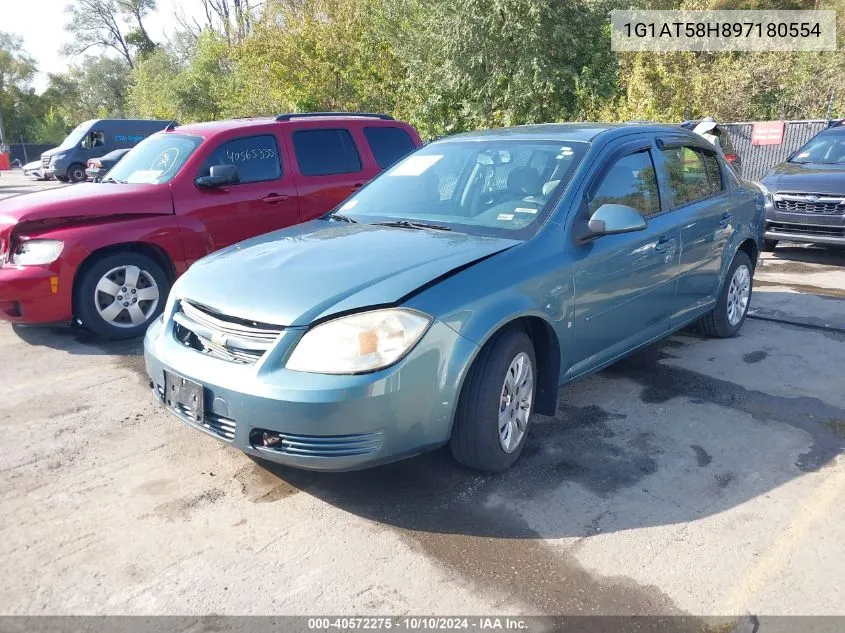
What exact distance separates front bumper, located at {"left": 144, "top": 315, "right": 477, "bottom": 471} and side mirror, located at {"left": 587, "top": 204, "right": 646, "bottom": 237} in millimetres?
1126

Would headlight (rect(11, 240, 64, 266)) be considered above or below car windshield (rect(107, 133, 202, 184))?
below

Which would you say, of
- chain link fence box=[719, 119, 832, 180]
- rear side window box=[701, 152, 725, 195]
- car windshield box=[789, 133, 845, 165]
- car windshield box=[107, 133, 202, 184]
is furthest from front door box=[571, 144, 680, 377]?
chain link fence box=[719, 119, 832, 180]

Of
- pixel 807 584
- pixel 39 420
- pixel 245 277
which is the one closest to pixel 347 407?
pixel 245 277

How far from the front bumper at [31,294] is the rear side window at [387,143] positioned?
11.3ft

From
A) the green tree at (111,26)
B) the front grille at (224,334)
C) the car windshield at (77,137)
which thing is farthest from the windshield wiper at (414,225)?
the green tree at (111,26)

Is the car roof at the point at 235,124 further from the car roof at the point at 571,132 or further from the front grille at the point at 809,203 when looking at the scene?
the front grille at the point at 809,203

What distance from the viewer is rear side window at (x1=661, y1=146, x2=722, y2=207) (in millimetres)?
4609

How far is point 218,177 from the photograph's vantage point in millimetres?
5887

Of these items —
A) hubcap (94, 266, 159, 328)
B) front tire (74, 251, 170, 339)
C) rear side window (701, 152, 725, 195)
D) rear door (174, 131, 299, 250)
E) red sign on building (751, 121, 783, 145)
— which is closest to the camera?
rear side window (701, 152, 725, 195)

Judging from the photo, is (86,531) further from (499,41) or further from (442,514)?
(499,41)

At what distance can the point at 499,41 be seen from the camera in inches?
741

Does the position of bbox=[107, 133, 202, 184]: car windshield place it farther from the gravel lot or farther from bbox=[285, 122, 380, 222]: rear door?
the gravel lot

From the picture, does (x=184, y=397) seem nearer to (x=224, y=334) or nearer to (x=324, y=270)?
(x=224, y=334)

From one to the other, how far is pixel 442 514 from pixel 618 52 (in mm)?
17688
